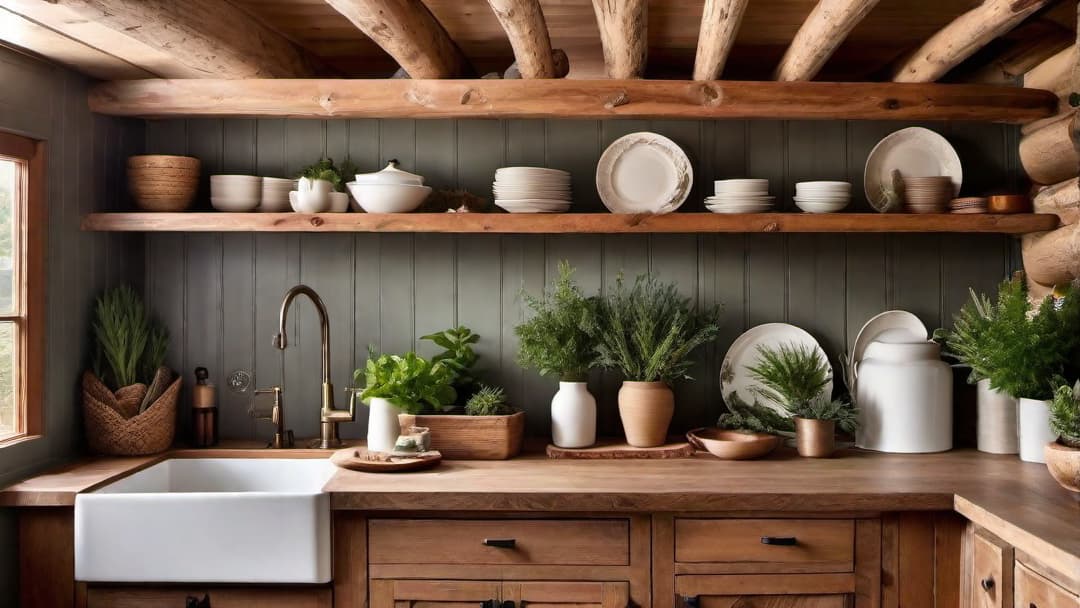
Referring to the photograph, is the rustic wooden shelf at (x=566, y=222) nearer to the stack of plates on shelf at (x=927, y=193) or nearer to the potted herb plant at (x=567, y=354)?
the stack of plates on shelf at (x=927, y=193)

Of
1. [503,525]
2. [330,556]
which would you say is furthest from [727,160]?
[330,556]

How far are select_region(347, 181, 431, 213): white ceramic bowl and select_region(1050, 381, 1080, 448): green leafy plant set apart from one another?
190cm

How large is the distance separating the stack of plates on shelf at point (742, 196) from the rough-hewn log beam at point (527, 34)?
0.67 metres

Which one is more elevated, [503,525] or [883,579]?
[503,525]

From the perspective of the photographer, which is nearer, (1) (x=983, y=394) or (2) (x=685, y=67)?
(1) (x=983, y=394)

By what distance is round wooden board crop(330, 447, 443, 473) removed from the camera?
8.09 feet

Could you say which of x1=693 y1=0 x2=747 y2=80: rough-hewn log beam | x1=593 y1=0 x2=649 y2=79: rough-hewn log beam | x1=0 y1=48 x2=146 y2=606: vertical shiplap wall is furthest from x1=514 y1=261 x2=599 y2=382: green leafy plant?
x1=0 y1=48 x2=146 y2=606: vertical shiplap wall

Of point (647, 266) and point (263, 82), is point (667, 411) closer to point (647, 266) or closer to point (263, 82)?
point (647, 266)

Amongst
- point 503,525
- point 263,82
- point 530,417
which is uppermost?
point 263,82

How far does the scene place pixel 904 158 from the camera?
2932 millimetres

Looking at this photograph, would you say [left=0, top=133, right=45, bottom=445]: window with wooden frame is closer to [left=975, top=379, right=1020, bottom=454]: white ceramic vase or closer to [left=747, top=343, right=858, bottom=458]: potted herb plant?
[left=747, top=343, right=858, bottom=458]: potted herb plant

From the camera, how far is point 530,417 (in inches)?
119

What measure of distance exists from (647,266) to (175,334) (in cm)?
170

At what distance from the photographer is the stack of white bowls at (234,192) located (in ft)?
9.05
